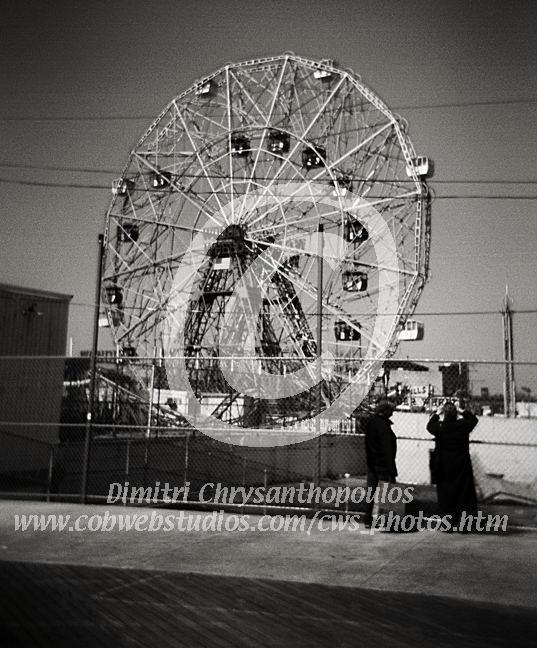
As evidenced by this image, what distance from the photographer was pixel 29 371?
1684 cm

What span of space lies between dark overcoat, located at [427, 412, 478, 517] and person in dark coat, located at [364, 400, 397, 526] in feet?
2.05

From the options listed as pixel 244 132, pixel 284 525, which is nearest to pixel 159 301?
pixel 244 132

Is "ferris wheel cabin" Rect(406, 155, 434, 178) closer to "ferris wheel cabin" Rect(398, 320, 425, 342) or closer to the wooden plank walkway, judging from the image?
"ferris wheel cabin" Rect(398, 320, 425, 342)

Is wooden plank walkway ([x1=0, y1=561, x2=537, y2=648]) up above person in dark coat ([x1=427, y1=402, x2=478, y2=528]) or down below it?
below

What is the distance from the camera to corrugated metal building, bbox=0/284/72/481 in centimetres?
1608

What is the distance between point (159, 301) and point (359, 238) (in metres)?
8.16

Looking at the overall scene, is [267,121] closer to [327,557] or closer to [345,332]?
[345,332]

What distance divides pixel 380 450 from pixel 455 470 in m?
0.97

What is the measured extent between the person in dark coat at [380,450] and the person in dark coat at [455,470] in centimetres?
62

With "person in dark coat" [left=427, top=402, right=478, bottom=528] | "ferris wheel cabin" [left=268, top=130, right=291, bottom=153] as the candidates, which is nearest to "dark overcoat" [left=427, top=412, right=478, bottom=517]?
"person in dark coat" [left=427, top=402, right=478, bottom=528]

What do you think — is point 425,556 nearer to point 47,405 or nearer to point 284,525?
point 284,525

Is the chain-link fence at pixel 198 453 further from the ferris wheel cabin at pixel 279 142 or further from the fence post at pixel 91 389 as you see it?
the ferris wheel cabin at pixel 279 142

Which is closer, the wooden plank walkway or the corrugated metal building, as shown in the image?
the wooden plank walkway

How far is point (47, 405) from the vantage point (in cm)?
1727
